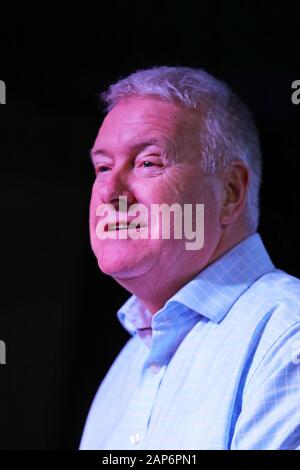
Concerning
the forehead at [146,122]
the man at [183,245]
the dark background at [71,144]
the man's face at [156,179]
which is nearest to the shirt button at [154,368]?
the man at [183,245]

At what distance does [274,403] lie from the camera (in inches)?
36.9

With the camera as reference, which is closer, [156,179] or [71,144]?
[156,179]

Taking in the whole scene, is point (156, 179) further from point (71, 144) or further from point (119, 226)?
point (71, 144)

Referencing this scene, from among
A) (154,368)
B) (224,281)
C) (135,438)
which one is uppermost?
(224,281)

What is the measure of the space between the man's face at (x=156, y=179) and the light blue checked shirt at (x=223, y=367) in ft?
0.17

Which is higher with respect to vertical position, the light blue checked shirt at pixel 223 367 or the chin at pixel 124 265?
the chin at pixel 124 265

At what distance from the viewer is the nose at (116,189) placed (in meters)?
1.12

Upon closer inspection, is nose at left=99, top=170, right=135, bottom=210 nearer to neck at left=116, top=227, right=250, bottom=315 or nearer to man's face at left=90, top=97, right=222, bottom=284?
man's face at left=90, top=97, right=222, bottom=284

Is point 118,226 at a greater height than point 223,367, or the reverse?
point 118,226

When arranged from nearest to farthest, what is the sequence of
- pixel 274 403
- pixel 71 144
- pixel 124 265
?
pixel 274 403, pixel 124 265, pixel 71 144

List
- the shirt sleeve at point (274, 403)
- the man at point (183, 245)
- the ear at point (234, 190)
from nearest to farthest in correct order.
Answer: the shirt sleeve at point (274, 403)
the man at point (183, 245)
the ear at point (234, 190)

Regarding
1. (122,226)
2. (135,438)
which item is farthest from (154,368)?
(122,226)

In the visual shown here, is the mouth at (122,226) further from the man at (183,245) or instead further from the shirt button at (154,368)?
the shirt button at (154,368)

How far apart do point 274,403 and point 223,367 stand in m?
0.11
